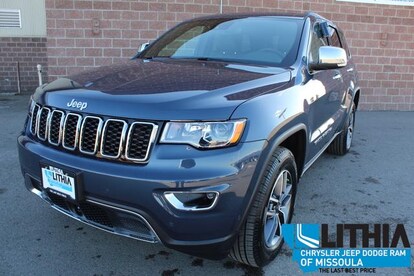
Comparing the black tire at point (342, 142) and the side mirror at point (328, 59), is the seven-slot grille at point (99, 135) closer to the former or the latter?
the side mirror at point (328, 59)

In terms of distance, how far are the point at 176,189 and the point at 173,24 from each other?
6184 mm

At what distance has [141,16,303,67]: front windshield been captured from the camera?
3324 millimetres

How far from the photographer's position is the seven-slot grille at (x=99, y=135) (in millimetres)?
2186

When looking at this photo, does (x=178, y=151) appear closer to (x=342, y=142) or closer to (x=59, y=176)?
(x=59, y=176)

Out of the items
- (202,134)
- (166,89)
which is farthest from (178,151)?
(166,89)

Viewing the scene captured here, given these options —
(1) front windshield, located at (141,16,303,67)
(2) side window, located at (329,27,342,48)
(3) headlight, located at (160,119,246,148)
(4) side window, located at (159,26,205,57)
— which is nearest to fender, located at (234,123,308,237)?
(3) headlight, located at (160,119,246,148)

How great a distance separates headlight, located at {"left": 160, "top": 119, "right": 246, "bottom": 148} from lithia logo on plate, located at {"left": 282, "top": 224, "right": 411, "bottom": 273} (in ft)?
3.52

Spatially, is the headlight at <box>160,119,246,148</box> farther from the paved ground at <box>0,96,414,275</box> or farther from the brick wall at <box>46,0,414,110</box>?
the brick wall at <box>46,0,414,110</box>

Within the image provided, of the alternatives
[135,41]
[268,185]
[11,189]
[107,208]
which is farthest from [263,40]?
[135,41]

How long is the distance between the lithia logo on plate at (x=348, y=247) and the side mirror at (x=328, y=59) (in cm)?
131

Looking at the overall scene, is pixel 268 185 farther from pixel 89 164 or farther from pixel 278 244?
pixel 89 164

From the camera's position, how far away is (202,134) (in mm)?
2150

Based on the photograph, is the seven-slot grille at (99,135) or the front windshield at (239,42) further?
the front windshield at (239,42)

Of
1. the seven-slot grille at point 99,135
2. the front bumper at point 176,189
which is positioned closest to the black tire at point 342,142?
the front bumper at point 176,189
